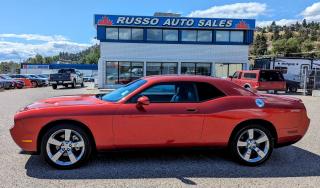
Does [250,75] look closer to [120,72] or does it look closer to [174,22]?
[174,22]

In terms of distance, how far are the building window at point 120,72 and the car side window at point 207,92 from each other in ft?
82.3

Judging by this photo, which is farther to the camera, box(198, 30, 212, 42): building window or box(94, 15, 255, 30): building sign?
box(198, 30, 212, 42): building window

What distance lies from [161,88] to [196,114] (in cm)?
73

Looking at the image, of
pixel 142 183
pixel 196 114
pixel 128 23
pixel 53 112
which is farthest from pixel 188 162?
pixel 128 23

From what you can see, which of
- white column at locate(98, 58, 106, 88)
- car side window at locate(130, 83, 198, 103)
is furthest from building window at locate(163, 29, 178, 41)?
car side window at locate(130, 83, 198, 103)

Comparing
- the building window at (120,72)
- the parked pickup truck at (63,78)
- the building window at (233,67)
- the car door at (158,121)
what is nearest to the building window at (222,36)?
the building window at (233,67)

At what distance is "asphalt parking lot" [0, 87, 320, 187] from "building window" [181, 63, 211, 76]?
82.0 ft

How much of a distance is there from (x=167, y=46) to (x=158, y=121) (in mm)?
→ 26138

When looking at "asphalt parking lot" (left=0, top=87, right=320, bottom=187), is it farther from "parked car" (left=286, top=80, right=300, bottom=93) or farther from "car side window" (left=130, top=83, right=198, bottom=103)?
"parked car" (left=286, top=80, right=300, bottom=93)

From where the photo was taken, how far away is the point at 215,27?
31.0 m

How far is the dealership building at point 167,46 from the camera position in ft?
99.3

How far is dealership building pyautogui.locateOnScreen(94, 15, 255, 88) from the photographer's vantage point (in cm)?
3028

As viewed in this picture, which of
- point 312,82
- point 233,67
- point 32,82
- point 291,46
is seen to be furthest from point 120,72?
point 291,46

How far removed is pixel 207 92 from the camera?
5.59 meters
